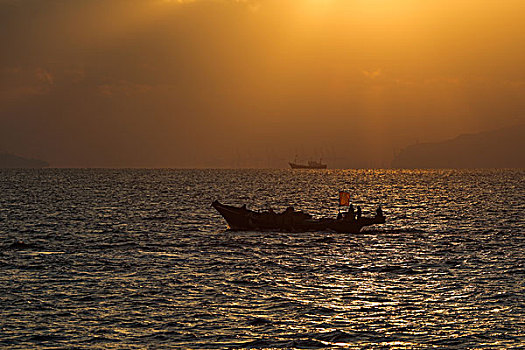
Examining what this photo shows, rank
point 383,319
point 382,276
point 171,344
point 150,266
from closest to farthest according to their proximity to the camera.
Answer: point 171,344, point 383,319, point 382,276, point 150,266

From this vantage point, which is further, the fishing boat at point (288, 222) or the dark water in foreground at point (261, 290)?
the fishing boat at point (288, 222)

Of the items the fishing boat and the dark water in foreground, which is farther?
the fishing boat

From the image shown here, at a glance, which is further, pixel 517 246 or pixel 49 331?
pixel 517 246

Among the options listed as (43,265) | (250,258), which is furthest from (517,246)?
(43,265)

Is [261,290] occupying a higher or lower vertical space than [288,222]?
lower

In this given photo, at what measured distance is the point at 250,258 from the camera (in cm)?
4188

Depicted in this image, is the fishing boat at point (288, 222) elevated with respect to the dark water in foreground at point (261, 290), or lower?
elevated

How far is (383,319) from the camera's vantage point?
981 inches

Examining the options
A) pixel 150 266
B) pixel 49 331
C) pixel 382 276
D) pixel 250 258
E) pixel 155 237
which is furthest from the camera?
pixel 155 237

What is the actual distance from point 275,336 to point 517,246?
3416 centimetres

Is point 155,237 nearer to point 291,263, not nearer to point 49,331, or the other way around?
point 291,263

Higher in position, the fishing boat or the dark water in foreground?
the fishing boat

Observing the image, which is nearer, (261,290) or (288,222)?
(261,290)

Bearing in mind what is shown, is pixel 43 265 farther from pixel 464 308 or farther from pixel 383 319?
pixel 464 308
